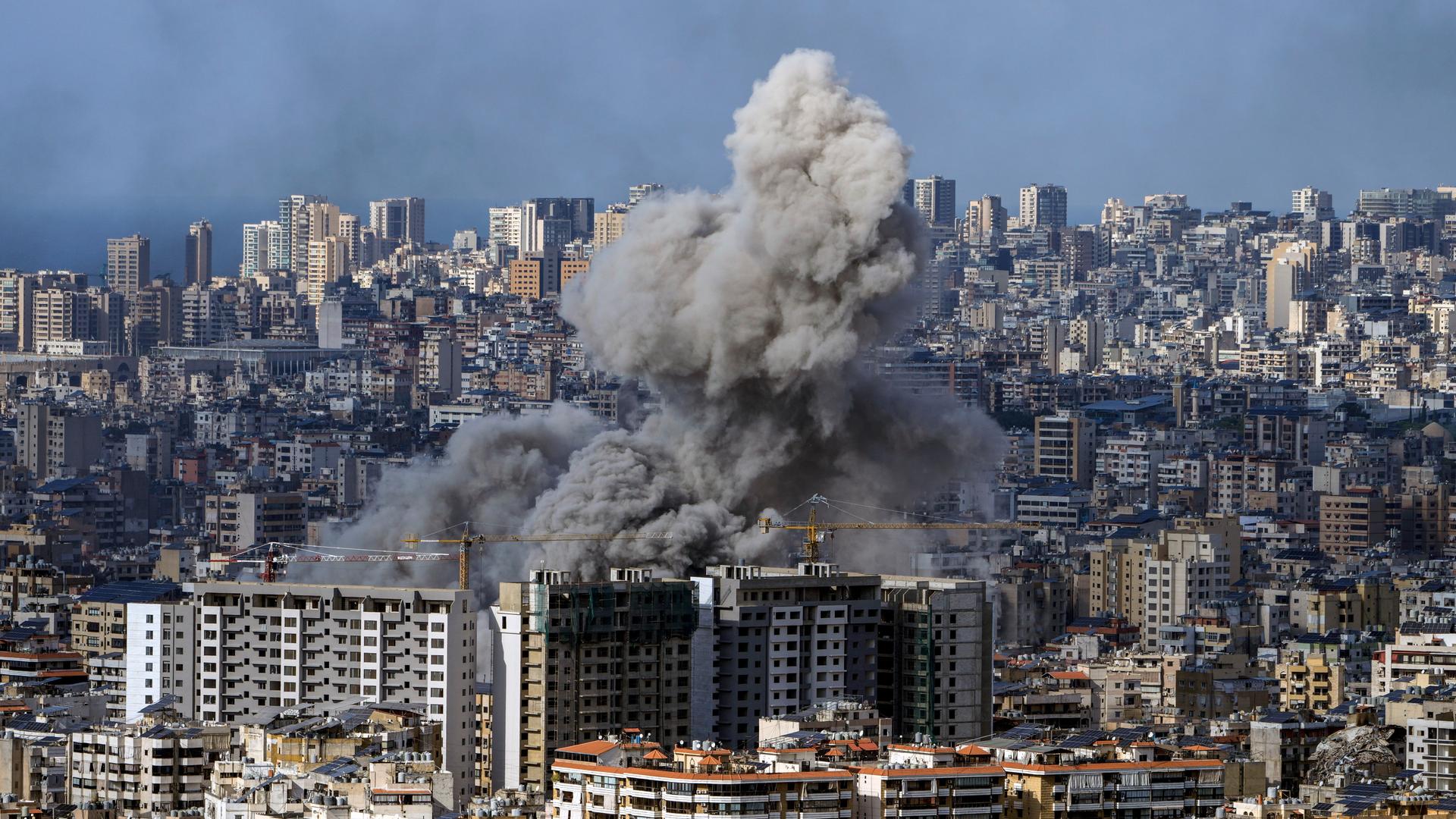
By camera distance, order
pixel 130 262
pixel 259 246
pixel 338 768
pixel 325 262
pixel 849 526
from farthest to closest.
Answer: pixel 259 246 < pixel 325 262 < pixel 130 262 < pixel 849 526 < pixel 338 768

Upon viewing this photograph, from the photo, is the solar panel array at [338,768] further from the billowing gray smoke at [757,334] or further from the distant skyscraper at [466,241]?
the distant skyscraper at [466,241]

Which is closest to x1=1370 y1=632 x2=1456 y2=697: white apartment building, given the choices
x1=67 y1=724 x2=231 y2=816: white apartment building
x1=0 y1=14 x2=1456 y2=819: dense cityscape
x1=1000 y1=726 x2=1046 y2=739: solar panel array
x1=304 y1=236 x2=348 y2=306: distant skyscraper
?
x1=0 y1=14 x2=1456 y2=819: dense cityscape

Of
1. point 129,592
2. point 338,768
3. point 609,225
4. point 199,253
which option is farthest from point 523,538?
point 199,253

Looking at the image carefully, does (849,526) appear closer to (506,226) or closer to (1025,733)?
(1025,733)

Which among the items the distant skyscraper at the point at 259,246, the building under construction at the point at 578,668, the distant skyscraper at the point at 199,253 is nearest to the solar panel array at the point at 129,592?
the building under construction at the point at 578,668

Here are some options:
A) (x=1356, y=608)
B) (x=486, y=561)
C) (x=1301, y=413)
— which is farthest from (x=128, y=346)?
(x=486, y=561)

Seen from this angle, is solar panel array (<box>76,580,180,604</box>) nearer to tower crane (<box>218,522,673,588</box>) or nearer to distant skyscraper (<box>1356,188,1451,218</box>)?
tower crane (<box>218,522,673,588</box>)

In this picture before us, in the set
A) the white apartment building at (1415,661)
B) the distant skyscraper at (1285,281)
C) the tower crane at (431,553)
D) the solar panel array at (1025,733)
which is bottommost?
the solar panel array at (1025,733)
